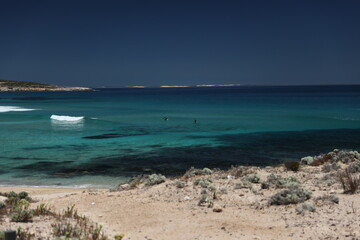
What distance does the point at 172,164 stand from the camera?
61.4 ft

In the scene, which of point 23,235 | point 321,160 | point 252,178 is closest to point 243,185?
point 252,178

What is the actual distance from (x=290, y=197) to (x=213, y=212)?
195 centimetres

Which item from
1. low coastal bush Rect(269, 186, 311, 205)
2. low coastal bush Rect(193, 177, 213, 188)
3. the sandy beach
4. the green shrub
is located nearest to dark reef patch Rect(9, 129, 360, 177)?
low coastal bush Rect(193, 177, 213, 188)

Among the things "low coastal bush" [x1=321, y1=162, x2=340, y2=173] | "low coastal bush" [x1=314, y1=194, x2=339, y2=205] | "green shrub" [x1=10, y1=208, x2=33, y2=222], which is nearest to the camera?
"green shrub" [x1=10, y1=208, x2=33, y2=222]

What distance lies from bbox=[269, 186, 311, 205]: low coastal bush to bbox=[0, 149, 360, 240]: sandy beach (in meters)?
0.12

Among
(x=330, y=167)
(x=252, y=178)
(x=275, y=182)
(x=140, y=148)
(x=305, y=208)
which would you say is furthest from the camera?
(x=140, y=148)

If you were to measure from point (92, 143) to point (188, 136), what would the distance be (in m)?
7.31

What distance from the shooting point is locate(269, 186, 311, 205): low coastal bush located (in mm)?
9320

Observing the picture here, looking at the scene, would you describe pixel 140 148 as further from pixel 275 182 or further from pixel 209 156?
pixel 275 182

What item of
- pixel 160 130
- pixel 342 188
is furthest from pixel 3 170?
pixel 160 130

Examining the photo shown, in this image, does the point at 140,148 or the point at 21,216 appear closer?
the point at 21,216

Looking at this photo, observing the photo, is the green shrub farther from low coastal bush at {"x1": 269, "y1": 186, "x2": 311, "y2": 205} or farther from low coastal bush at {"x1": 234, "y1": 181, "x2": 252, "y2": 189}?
low coastal bush at {"x1": 234, "y1": 181, "x2": 252, "y2": 189}

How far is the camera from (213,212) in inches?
357

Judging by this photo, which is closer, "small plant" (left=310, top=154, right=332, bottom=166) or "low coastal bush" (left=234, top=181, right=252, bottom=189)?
"low coastal bush" (left=234, top=181, right=252, bottom=189)
